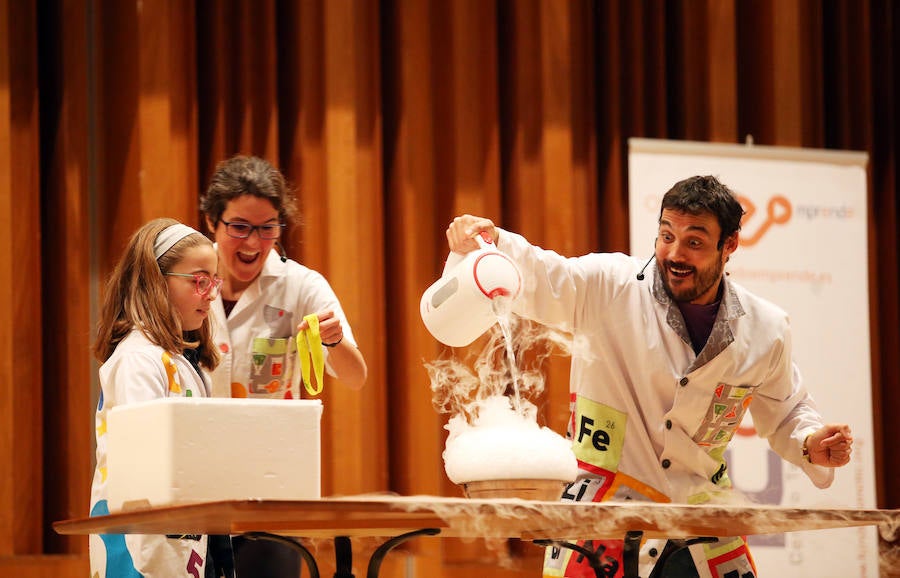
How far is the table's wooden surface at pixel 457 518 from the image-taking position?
1582 mm

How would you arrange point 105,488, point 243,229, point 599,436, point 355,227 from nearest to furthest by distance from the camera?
point 105,488
point 599,436
point 243,229
point 355,227

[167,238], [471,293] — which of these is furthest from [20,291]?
[471,293]

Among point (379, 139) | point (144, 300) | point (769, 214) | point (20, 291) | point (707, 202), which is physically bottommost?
point (144, 300)

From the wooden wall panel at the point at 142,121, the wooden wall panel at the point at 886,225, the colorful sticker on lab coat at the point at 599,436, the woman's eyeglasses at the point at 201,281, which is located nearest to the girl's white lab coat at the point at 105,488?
the woman's eyeglasses at the point at 201,281

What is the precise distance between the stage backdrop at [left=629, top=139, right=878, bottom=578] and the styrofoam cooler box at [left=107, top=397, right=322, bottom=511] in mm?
2649

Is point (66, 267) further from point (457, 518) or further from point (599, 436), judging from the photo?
point (457, 518)

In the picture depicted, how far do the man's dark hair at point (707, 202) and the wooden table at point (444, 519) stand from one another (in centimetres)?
91

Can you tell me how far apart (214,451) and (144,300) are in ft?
1.95

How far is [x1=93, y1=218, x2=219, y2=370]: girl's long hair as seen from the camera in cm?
222

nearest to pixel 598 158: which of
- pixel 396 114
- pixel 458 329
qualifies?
pixel 396 114

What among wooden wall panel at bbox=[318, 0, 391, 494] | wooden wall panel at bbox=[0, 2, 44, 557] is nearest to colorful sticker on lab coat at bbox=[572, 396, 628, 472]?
wooden wall panel at bbox=[318, 0, 391, 494]

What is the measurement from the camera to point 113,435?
186cm

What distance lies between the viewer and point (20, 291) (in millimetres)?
3795

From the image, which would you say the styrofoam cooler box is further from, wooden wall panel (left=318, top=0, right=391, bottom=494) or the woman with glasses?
wooden wall panel (left=318, top=0, right=391, bottom=494)
